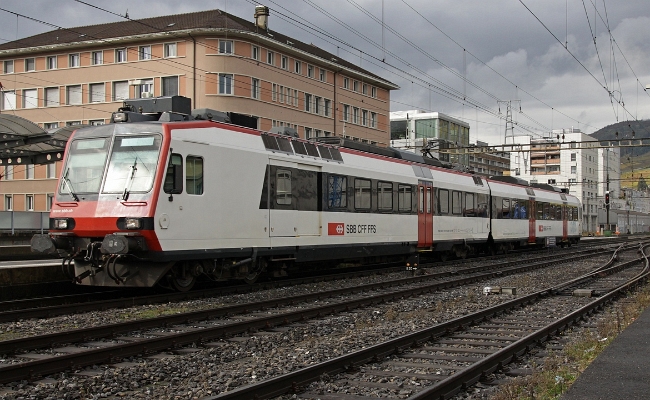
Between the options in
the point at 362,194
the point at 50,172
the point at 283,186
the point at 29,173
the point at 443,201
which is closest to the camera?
the point at 283,186

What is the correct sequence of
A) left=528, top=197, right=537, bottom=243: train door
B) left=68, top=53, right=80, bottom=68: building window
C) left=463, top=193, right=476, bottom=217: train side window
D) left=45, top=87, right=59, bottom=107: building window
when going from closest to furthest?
left=463, top=193, right=476, bottom=217: train side window
left=528, top=197, right=537, bottom=243: train door
left=68, top=53, right=80, bottom=68: building window
left=45, top=87, right=59, bottom=107: building window

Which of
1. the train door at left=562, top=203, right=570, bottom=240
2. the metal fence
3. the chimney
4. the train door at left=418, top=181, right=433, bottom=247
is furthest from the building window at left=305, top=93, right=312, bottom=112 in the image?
the train door at left=418, top=181, right=433, bottom=247

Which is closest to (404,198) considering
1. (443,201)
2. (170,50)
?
(443,201)

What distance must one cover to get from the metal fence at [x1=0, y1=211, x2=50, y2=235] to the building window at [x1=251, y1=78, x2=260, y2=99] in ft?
77.9

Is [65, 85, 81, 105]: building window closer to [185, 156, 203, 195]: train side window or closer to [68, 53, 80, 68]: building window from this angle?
[68, 53, 80, 68]: building window

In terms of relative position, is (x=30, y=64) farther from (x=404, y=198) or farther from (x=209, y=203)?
(x=209, y=203)

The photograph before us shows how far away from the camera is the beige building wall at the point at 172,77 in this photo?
48.9m

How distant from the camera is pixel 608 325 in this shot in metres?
10.7

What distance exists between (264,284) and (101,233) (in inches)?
170

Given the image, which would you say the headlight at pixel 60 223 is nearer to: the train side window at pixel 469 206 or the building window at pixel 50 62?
the train side window at pixel 469 206

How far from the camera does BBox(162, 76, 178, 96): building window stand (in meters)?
49.9

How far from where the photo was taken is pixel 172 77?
164 feet

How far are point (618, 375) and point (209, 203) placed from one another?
29.6ft

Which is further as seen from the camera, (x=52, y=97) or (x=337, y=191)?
(x=52, y=97)
